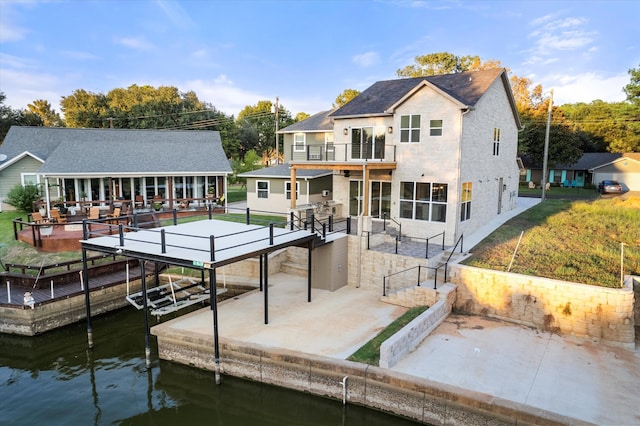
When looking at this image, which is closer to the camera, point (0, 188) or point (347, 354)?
point (347, 354)

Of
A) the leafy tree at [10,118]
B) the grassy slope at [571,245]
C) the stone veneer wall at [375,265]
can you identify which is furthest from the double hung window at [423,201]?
the leafy tree at [10,118]

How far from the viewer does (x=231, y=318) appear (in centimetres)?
1288

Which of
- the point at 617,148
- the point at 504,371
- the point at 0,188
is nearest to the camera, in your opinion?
the point at 504,371

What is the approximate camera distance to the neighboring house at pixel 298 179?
24625 mm

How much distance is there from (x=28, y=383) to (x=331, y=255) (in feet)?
34.1

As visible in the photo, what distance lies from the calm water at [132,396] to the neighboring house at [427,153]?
8.68 m

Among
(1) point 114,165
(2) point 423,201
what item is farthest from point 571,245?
(1) point 114,165

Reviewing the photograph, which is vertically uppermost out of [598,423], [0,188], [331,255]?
[0,188]

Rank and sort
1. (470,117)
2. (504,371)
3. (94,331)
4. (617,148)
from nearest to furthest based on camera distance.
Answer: (504,371) → (94,331) → (470,117) → (617,148)

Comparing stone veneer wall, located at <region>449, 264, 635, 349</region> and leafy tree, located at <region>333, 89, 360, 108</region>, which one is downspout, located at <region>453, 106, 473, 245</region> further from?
leafy tree, located at <region>333, 89, 360, 108</region>

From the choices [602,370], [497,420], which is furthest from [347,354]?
[602,370]

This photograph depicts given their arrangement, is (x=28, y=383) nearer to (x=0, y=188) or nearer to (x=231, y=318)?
(x=231, y=318)

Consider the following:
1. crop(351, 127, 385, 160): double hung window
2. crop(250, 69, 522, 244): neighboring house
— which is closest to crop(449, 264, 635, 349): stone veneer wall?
crop(250, 69, 522, 244): neighboring house

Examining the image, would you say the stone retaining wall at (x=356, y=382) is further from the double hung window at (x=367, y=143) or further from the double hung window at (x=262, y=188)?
the double hung window at (x=262, y=188)
